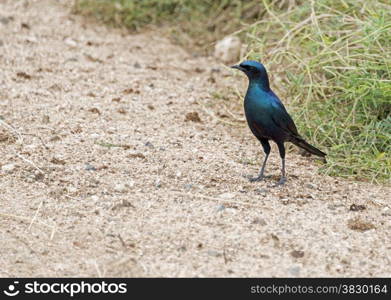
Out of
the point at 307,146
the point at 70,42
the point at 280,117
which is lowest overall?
the point at 70,42

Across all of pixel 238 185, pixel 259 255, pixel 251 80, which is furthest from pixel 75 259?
pixel 251 80

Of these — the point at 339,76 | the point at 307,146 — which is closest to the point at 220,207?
the point at 307,146

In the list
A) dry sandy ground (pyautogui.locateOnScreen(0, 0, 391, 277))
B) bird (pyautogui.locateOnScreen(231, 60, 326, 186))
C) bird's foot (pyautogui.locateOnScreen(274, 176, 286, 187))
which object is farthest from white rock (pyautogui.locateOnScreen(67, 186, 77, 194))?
bird's foot (pyautogui.locateOnScreen(274, 176, 286, 187))

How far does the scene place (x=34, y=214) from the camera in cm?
395

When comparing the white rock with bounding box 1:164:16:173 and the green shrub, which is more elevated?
the green shrub

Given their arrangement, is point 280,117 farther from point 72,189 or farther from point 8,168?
point 8,168

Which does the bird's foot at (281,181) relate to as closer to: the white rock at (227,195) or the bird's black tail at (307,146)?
the bird's black tail at (307,146)

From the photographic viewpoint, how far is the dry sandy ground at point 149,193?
139 inches

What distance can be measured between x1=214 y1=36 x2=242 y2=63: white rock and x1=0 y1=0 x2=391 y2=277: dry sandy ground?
1.72 feet

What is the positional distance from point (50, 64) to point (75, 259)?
3395 millimetres

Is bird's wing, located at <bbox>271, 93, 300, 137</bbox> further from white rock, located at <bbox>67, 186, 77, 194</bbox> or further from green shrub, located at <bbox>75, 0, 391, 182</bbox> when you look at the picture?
white rock, located at <bbox>67, 186, 77, 194</bbox>

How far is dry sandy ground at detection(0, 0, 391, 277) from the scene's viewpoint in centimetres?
353

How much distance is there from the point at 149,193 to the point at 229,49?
314 cm

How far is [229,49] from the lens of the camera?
710cm
